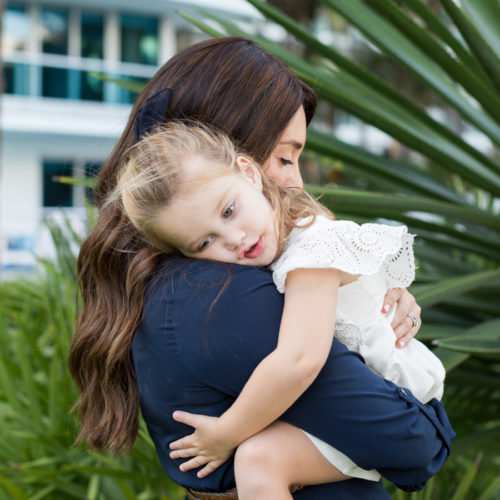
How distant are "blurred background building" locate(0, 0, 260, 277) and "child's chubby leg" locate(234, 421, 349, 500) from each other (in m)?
16.0

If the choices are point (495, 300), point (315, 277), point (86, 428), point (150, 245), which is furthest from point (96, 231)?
point (495, 300)

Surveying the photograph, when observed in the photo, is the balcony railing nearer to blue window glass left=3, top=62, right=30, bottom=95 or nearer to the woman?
blue window glass left=3, top=62, right=30, bottom=95

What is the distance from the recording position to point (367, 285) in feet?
4.52

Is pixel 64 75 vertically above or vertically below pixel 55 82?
above

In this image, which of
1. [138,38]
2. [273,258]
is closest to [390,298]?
[273,258]

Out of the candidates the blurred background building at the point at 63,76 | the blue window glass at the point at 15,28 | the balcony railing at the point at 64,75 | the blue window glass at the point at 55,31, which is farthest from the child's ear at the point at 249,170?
the blue window glass at the point at 55,31

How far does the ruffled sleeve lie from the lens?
122 centimetres

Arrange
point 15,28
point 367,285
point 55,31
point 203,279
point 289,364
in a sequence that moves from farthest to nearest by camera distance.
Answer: point 55,31 → point 15,28 → point 367,285 → point 203,279 → point 289,364

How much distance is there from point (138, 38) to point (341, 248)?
60.7 feet

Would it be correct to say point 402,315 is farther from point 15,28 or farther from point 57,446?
point 15,28

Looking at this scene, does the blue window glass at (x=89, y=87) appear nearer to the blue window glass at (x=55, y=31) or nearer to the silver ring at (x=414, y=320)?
the blue window glass at (x=55, y=31)

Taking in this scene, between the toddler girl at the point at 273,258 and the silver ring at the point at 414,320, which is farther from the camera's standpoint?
the silver ring at the point at 414,320

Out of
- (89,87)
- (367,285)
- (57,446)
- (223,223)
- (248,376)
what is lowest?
(57,446)

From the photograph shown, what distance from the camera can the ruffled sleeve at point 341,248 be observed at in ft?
3.99
